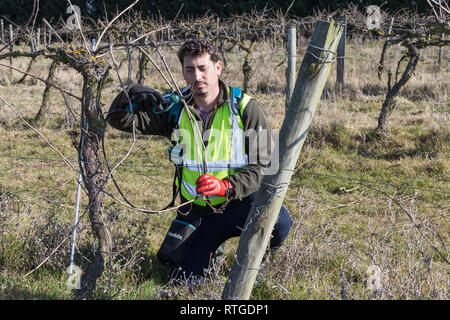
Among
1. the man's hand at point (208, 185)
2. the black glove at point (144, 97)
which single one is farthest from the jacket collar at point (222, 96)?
the man's hand at point (208, 185)

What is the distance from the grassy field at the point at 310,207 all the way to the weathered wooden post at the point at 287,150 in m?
0.33

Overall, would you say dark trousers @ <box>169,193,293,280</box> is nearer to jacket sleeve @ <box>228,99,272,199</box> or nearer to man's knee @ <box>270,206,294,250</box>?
man's knee @ <box>270,206,294,250</box>

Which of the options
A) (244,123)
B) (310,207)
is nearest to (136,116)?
(244,123)

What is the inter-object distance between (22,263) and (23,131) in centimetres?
480

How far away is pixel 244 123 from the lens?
2826 millimetres

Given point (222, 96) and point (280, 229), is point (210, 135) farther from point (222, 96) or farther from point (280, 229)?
point (280, 229)

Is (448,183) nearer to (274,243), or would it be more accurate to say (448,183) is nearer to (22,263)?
(274,243)

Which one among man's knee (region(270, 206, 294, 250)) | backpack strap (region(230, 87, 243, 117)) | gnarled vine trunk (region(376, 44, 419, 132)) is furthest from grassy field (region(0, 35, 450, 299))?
backpack strap (region(230, 87, 243, 117))

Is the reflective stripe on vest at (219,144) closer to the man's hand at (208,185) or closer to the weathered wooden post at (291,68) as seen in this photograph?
the man's hand at (208,185)

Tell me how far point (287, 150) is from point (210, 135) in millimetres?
804

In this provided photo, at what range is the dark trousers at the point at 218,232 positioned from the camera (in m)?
2.97

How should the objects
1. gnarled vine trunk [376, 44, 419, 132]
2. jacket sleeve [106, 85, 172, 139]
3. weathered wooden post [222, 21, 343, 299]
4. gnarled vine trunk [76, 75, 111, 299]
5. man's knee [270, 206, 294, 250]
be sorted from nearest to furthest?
weathered wooden post [222, 21, 343, 299] → gnarled vine trunk [76, 75, 111, 299] → jacket sleeve [106, 85, 172, 139] → man's knee [270, 206, 294, 250] → gnarled vine trunk [376, 44, 419, 132]

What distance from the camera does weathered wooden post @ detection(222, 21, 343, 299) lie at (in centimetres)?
201

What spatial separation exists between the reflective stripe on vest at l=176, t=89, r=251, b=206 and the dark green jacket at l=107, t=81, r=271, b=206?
0.12ft
